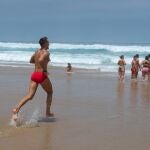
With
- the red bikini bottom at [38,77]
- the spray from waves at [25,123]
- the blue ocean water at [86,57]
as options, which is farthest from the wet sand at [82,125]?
the blue ocean water at [86,57]

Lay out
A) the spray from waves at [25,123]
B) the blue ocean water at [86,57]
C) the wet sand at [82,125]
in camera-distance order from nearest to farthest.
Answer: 1. the wet sand at [82,125]
2. the spray from waves at [25,123]
3. the blue ocean water at [86,57]

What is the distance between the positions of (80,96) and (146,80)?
28.9 ft

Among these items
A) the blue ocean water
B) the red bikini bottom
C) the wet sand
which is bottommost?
the wet sand

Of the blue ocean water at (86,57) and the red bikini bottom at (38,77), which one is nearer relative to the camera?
the red bikini bottom at (38,77)

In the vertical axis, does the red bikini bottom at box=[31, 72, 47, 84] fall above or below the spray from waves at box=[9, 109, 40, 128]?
above

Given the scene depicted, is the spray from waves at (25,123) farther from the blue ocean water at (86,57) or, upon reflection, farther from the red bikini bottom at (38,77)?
the blue ocean water at (86,57)

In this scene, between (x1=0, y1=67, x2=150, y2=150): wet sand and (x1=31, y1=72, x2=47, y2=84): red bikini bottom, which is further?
(x1=31, y1=72, x2=47, y2=84): red bikini bottom

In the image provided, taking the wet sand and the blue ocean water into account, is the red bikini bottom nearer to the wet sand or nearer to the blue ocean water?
the wet sand

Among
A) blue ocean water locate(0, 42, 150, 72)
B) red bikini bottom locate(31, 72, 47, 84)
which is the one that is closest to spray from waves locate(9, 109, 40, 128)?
red bikini bottom locate(31, 72, 47, 84)

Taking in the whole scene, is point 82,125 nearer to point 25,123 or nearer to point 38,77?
point 25,123

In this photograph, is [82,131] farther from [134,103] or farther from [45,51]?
[134,103]

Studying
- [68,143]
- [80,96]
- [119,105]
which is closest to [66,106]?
[119,105]

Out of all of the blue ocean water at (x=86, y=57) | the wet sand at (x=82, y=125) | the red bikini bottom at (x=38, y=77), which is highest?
the blue ocean water at (x=86, y=57)

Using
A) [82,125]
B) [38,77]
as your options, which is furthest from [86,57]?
[82,125]
